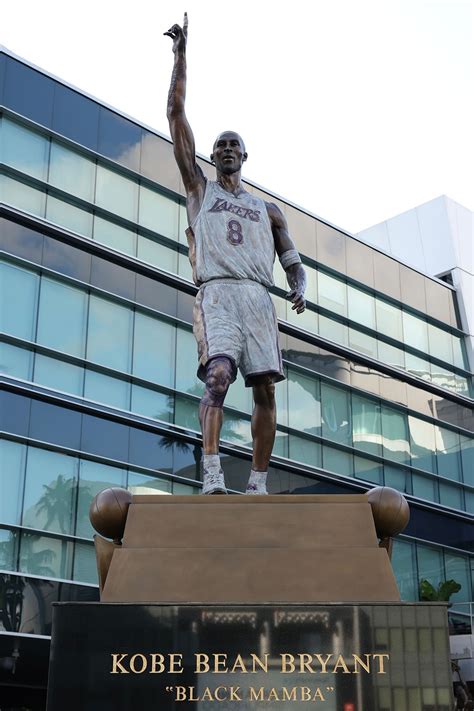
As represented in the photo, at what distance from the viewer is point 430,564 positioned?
3106 cm

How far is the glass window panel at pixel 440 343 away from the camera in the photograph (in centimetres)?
3484

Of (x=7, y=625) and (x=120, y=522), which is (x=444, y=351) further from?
(x=120, y=522)

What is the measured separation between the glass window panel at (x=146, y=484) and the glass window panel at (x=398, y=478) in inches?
342

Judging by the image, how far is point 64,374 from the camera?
77.2ft

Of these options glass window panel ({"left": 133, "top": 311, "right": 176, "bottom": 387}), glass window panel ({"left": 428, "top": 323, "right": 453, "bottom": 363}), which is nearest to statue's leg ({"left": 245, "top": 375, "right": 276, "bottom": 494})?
glass window panel ({"left": 133, "top": 311, "right": 176, "bottom": 387})

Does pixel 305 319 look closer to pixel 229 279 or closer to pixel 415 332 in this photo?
pixel 415 332

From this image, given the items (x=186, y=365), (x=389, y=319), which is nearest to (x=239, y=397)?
(x=186, y=365)

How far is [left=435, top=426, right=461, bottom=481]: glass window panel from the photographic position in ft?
109

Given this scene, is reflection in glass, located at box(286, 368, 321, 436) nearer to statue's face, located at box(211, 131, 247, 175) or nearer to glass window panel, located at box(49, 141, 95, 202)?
glass window panel, located at box(49, 141, 95, 202)

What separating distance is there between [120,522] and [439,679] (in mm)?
2148

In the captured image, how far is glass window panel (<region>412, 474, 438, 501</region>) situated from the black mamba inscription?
24838 millimetres

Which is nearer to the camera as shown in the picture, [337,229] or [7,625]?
[7,625]

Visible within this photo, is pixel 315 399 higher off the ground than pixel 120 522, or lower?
higher

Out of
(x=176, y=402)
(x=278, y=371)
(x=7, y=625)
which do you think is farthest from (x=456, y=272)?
(x=278, y=371)
